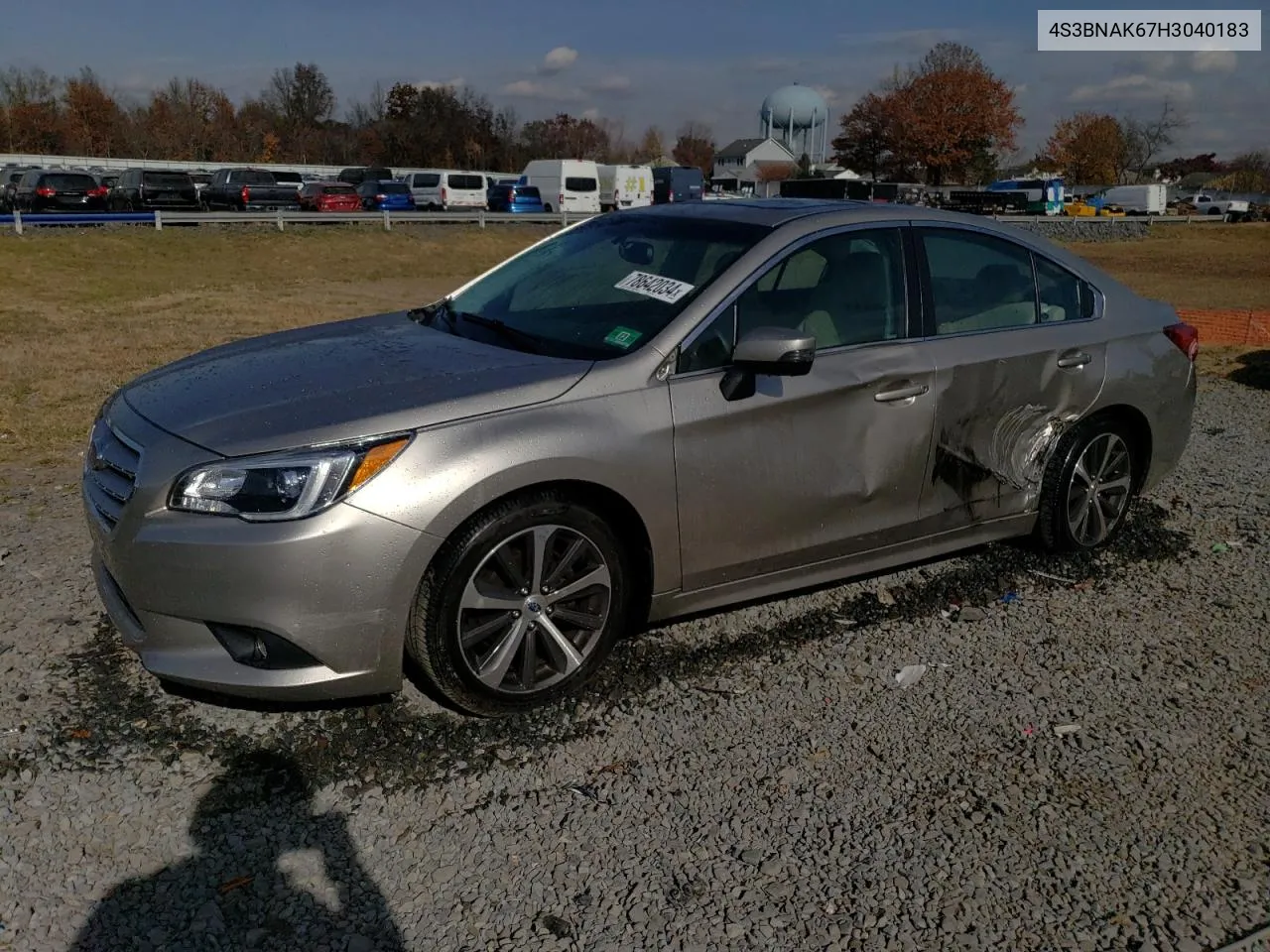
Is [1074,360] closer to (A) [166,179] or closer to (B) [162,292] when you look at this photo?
(B) [162,292]

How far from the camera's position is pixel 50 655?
400 centimetres

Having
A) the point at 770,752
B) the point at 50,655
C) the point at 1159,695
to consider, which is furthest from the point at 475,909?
the point at 1159,695

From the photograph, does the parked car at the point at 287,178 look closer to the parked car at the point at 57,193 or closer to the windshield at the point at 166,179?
the windshield at the point at 166,179

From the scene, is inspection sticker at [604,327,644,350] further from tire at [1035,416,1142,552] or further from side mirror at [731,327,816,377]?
tire at [1035,416,1142,552]

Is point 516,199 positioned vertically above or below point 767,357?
above

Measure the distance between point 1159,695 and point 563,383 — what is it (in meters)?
2.43

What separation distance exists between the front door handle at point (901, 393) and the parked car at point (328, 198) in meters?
37.4

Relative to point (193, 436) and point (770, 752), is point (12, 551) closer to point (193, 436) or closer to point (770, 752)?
point (193, 436)

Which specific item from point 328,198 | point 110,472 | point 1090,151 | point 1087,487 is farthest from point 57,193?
point 1090,151

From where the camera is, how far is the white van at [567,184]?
45.4 metres

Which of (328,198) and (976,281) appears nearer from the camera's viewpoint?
(976,281)

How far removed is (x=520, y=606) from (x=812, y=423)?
130 cm

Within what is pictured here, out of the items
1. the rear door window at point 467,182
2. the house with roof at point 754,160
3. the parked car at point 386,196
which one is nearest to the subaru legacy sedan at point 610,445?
the parked car at point 386,196

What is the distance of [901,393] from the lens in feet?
14.1
